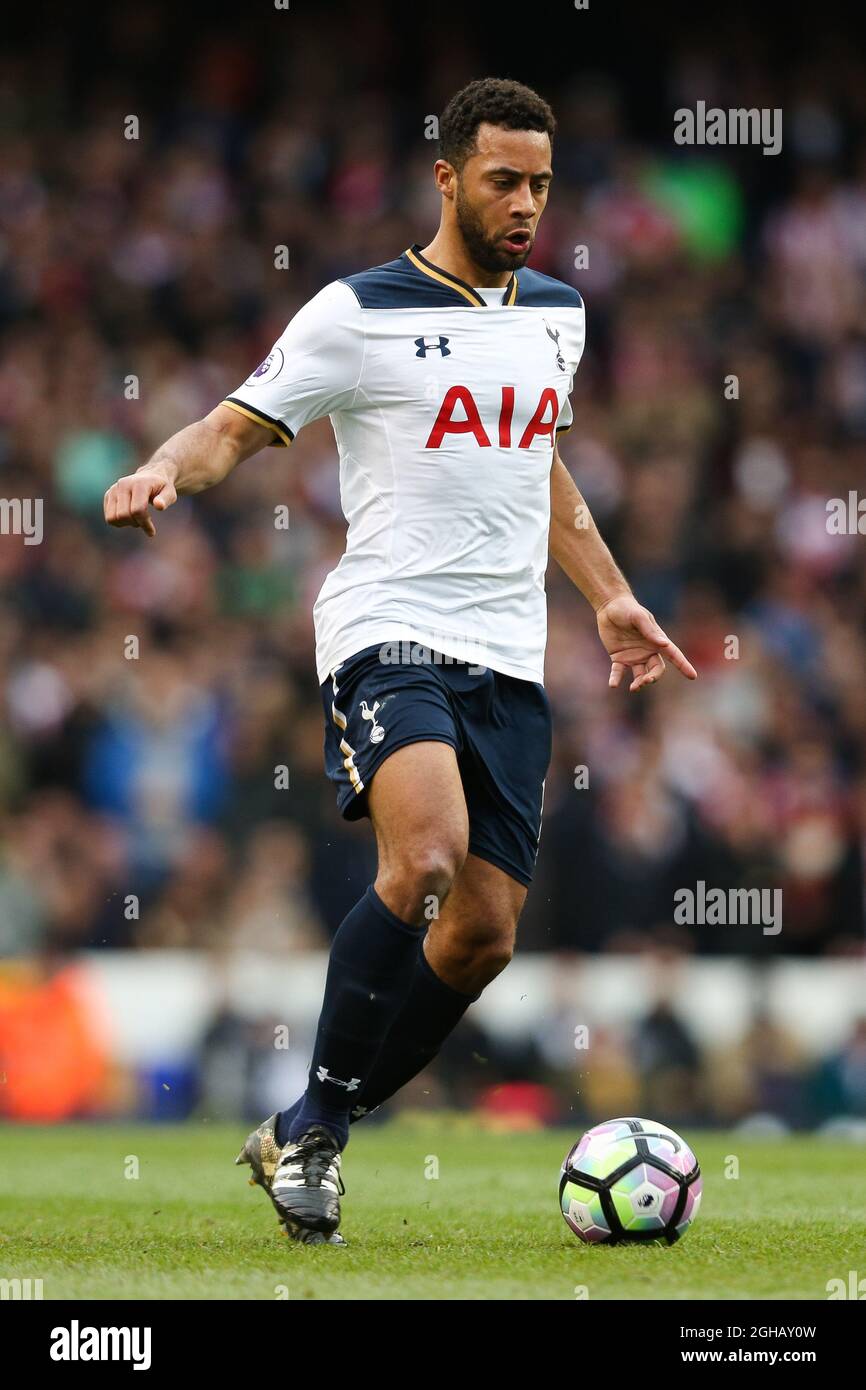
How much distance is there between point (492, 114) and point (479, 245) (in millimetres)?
336

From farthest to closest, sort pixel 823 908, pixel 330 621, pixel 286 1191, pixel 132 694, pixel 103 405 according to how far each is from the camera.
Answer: pixel 103 405 < pixel 132 694 < pixel 823 908 < pixel 330 621 < pixel 286 1191

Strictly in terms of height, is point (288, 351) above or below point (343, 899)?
above

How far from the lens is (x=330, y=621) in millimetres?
5367

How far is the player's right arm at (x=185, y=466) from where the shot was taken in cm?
460

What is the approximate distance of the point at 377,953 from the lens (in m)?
4.92

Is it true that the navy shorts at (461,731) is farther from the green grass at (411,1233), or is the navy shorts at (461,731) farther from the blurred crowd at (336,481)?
the blurred crowd at (336,481)

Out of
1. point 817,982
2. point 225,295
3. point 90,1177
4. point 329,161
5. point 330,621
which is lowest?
point 90,1177

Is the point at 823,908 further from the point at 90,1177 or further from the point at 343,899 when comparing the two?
the point at 90,1177

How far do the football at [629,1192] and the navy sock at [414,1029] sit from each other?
0.52m

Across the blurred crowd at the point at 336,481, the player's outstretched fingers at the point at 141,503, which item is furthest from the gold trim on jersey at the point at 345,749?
the blurred crowd at the point at 336,481

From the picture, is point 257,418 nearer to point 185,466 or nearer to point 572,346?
point 185,466

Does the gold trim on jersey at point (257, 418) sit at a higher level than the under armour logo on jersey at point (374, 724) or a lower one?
higher

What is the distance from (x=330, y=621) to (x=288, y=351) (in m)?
0.70

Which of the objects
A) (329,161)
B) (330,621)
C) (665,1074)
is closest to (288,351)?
(330,621)
